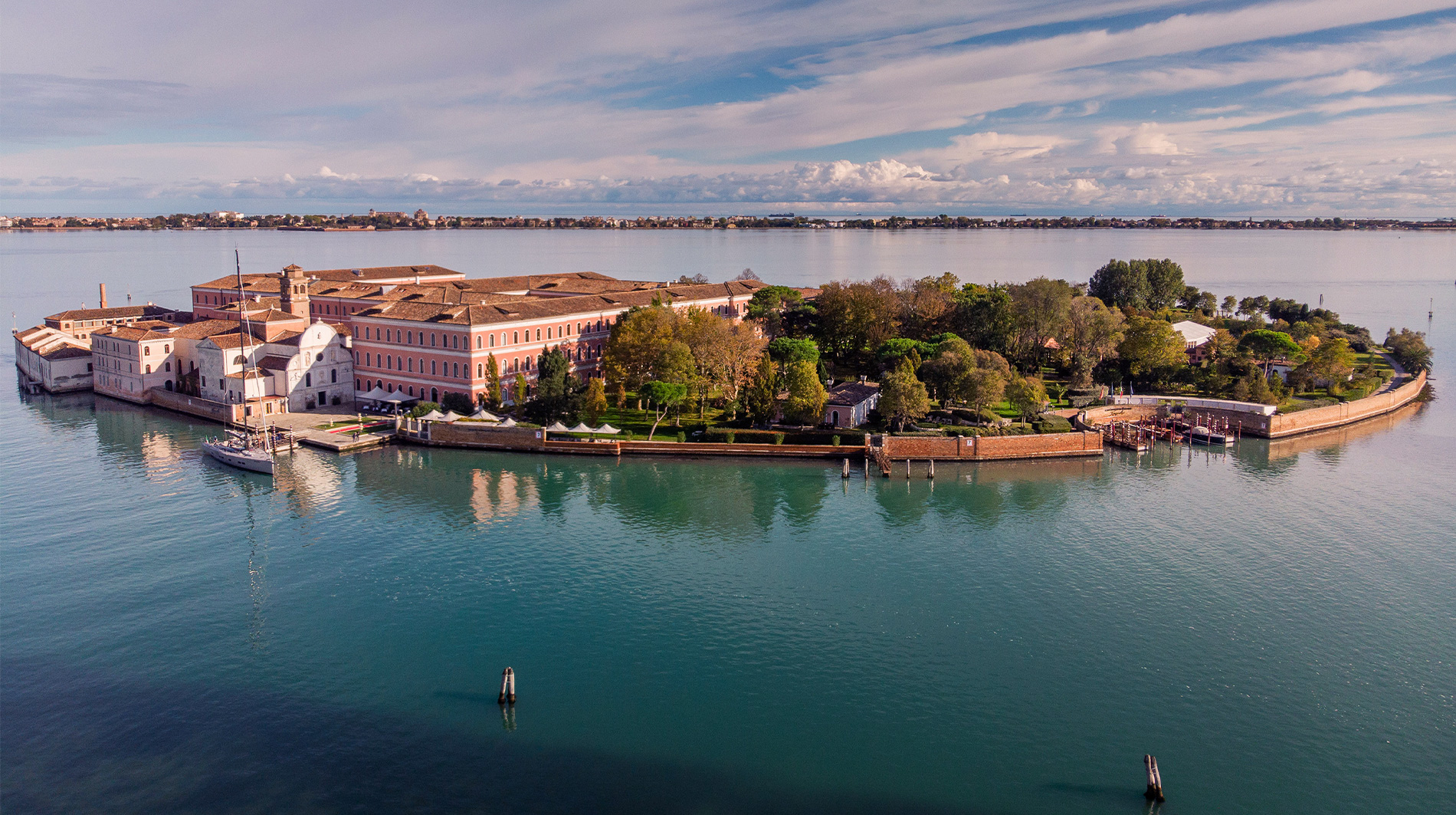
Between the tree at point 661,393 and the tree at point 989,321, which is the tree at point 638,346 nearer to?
the tree at point 661,393

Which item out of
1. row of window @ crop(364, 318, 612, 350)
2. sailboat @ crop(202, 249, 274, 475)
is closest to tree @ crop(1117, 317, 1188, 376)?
row of window @ crop(364, 318, 612, 350)

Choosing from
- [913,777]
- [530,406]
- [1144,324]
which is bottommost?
[913,777]

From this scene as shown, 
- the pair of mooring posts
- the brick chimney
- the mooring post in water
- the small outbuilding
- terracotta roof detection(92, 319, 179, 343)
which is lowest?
the mooring post in water

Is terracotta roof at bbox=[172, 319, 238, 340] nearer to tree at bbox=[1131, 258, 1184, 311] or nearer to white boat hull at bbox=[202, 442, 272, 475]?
white boat hull at bbox=[202, 442, 272, 475]

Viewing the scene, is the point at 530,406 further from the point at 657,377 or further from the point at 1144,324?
the point at 1144,324

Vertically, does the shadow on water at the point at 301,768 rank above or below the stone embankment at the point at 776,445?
below

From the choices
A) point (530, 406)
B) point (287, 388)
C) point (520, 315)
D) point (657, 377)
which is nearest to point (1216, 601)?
point (657, 377)

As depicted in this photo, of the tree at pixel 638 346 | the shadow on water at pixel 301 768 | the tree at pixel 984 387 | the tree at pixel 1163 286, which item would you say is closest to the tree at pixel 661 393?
the tree at pixel 638 346
